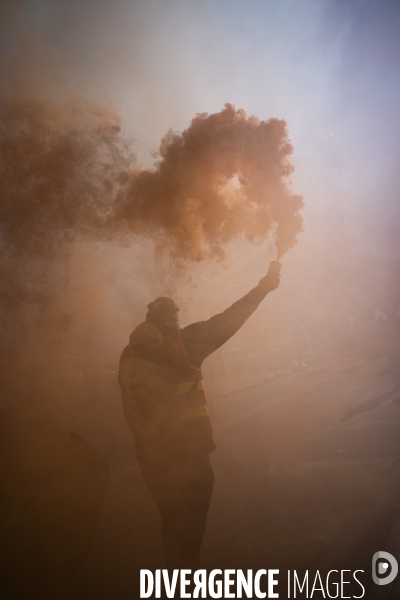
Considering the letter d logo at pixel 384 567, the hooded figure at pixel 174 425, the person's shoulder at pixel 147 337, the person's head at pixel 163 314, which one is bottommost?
the letter d logo at pixel 384 567

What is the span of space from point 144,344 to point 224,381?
12301mm

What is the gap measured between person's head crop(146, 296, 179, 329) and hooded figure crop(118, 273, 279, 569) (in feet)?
0.24

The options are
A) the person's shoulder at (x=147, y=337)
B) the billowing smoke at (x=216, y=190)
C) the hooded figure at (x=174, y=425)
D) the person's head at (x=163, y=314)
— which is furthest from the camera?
the billowing smoke at (x=216, y=190)

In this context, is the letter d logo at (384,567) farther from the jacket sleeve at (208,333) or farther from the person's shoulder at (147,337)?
the person's shoulder at (147,337)

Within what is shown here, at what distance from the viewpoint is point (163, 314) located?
110 inches

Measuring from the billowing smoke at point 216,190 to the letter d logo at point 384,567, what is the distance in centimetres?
325

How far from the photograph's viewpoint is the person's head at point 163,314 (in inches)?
109

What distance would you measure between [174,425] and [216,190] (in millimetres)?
3674

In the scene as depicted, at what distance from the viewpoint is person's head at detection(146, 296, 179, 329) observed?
2779 mm

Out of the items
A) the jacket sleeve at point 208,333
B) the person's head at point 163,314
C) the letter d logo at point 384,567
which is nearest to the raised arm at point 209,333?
the jacket sleeve at point 208,333

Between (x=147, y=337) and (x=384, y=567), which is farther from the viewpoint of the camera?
(x=384, y=567)

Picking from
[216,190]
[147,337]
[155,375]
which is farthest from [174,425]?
[216,190]

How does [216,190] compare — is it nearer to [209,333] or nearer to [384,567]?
[209,333]

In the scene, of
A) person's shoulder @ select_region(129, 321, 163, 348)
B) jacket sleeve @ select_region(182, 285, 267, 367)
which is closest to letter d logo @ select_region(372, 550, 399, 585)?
jacket sleeve @ select_region(182, 285, 267, 367)
